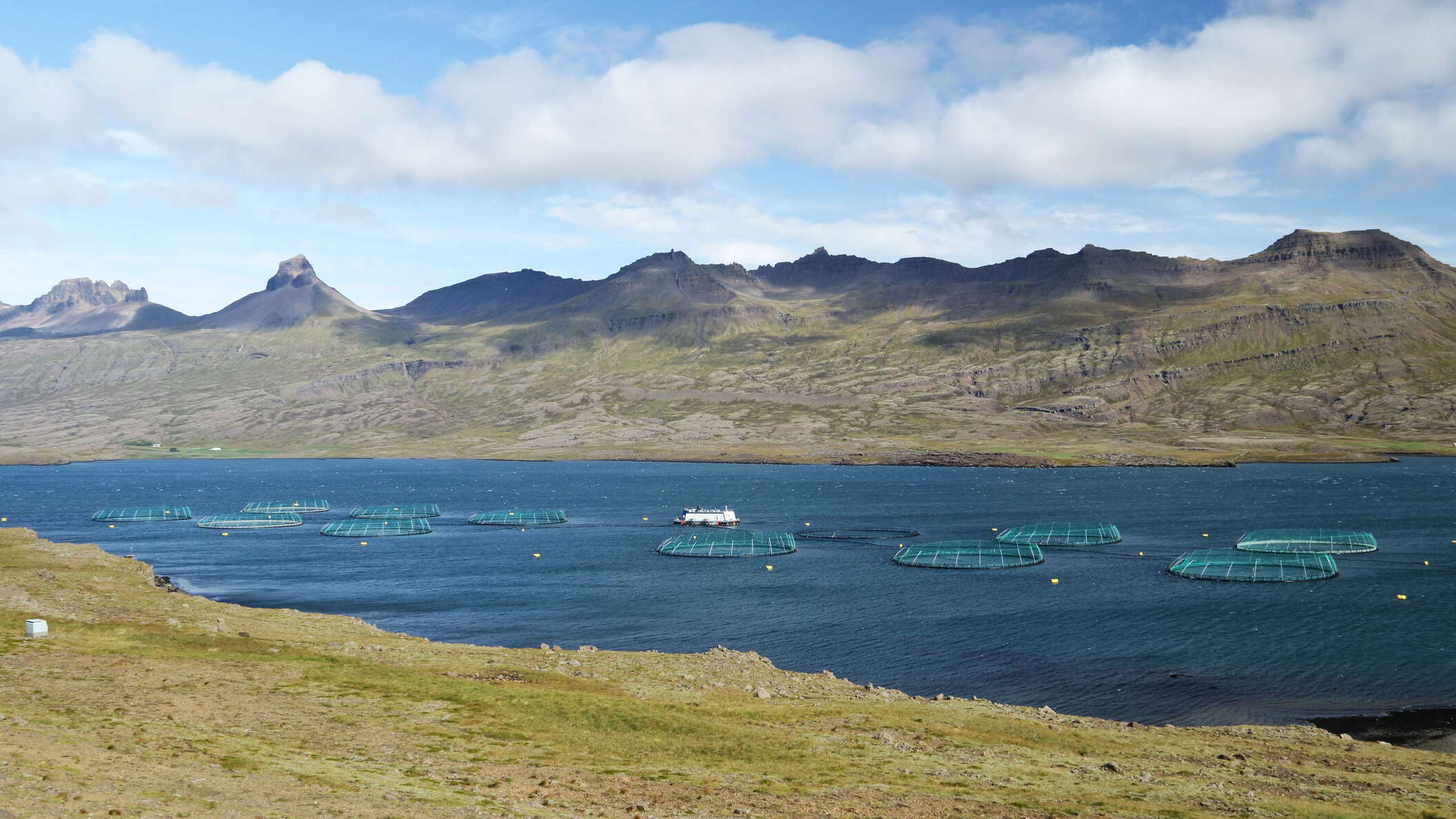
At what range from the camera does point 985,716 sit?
65250 mm

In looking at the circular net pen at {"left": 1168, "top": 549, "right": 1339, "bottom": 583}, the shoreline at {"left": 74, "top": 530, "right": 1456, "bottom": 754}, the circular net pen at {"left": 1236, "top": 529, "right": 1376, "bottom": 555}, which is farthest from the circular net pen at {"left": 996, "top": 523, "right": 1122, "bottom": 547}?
the shoreline at {"left": 74, "top": 530, "right": 1456, "bottom": 754}

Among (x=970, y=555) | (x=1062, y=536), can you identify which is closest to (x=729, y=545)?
(x=970, y=555)

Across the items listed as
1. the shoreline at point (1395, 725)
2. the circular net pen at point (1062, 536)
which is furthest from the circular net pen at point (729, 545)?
the shoreline at point (1395, 725)

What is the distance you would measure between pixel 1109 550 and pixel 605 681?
5054 inches

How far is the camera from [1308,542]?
548 feet

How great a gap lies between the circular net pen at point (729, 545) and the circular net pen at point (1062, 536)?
130ft

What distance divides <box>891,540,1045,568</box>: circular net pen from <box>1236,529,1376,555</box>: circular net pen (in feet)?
118

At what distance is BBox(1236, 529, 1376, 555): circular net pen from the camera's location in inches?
6506

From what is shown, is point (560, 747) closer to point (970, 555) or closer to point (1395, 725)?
point (1395, 725)

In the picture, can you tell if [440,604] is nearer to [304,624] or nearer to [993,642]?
[304,624]

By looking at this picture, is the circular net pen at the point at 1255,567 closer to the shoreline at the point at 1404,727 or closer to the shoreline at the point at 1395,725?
the shoreline at the point at 1395,725

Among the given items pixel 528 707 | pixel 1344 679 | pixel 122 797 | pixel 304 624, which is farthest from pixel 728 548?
pixel 122 797

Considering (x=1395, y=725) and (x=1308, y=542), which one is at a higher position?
(x=1308, y=542)

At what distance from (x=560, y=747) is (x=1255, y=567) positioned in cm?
13190
